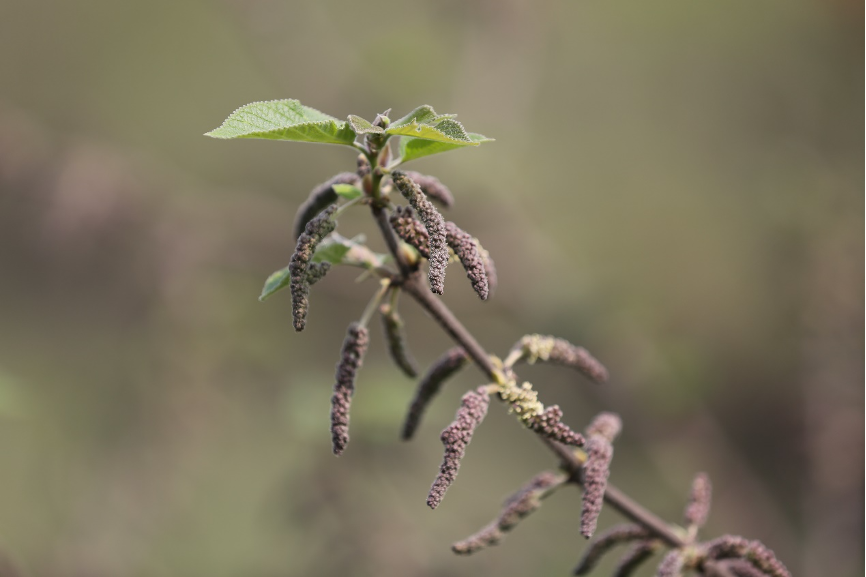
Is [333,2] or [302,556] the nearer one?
[302,556]

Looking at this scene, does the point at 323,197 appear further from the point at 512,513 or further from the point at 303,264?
the point at 512,513

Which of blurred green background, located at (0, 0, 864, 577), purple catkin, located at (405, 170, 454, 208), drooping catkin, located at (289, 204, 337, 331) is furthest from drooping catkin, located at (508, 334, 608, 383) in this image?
blurred green background, located at (0, 0, 864, 577)

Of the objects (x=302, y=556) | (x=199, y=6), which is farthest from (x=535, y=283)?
(x=199, y=6)

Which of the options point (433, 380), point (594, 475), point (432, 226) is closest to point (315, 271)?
point (432, 226)

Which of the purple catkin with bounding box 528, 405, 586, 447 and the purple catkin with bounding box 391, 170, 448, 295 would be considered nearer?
the purple catkin with bounding box 391, 170, 448, 295

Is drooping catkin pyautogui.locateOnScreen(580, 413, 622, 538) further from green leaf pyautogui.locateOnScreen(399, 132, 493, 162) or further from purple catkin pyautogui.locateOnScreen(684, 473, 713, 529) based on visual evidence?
green leaf pyautogui.locateOnScreen(399, 132, 493, 162)

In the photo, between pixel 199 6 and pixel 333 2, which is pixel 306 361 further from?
pixel 199 6
